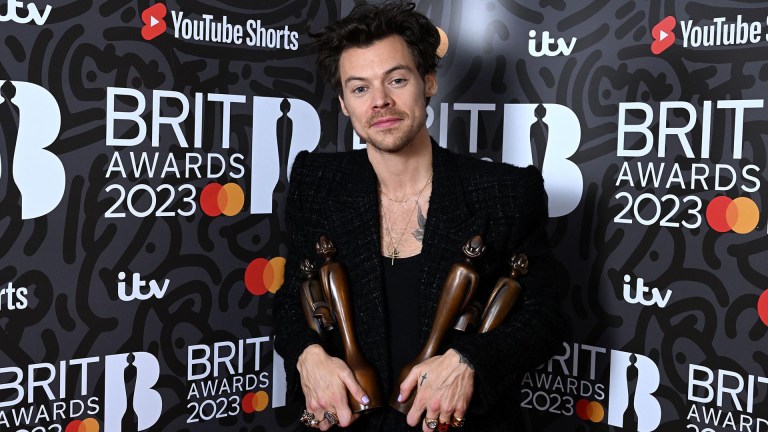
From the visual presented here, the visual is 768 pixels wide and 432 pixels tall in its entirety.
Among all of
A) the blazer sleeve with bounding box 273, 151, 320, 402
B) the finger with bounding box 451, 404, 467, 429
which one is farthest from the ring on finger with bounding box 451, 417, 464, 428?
the blazer sleeve with bounding box 273, 151, 320, 402

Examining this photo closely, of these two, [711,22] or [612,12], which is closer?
[711,22]

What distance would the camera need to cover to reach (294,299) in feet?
6.57

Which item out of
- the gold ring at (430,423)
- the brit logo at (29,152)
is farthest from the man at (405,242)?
the brit logo at (29,152)

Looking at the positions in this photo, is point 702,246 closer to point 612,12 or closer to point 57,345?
point 612,12

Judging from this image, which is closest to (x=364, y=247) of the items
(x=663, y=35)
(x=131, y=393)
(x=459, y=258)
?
(x=459, y=258)

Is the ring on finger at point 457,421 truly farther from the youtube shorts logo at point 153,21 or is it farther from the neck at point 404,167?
the youtube shorts logo at point 153,21

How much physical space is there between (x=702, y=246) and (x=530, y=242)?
0.48m

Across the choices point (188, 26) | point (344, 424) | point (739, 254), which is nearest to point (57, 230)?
point (188, 26)

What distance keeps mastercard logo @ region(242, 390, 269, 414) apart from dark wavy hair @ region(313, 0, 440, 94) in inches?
41.7

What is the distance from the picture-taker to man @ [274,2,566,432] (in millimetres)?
1725

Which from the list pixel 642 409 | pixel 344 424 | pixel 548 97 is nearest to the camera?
pixel 344 424

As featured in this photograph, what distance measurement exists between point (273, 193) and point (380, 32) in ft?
2.62

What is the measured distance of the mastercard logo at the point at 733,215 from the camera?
196 cm

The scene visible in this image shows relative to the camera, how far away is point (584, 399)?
229 cm
